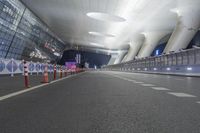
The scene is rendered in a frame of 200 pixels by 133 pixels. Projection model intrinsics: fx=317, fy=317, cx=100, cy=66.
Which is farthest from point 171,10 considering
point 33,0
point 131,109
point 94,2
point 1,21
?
point 131,109

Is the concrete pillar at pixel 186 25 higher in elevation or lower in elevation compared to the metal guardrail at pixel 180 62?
higher

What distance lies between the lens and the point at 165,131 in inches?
155

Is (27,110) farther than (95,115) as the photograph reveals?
Yes

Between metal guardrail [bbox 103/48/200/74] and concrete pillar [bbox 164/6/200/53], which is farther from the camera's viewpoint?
concrete pillar [bbox 164/6/200/53]

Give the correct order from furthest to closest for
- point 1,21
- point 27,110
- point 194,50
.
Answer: point 1,21, point 194,50, point 27,110

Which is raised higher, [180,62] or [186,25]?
[186,25]

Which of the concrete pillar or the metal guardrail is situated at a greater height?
the concrete pillar

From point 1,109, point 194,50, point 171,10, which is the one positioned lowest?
→ point 1,109

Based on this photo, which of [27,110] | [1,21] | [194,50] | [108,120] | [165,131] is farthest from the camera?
[1,21]

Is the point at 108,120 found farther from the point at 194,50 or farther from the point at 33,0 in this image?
the point at 33,0

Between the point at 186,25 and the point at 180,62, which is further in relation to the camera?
the point at 186,25

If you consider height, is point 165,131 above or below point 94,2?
below

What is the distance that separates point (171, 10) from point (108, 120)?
46762 mm

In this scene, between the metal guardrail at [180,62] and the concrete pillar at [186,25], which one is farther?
the concrete pillar at [186,25]
